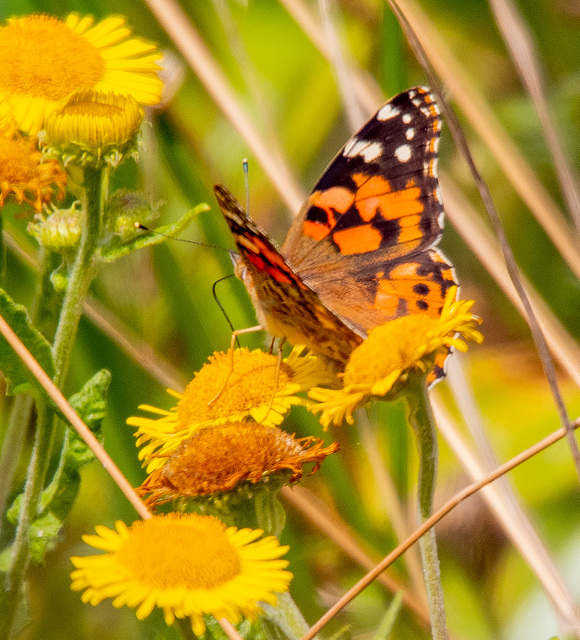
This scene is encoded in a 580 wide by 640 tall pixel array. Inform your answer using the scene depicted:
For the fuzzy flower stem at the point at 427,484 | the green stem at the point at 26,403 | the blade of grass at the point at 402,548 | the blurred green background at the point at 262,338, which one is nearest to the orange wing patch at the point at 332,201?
the blurred green background at the point at 262,338

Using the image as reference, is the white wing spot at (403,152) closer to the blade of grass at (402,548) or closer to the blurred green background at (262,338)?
the blurred green background at (262,338)

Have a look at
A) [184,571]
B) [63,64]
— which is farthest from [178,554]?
[63,64]

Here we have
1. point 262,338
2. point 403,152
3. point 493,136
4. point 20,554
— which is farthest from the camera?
point 262,338

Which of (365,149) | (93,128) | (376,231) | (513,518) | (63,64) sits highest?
(63,64)

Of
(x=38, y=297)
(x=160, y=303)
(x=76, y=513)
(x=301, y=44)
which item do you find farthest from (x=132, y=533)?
(x=301, y=44)

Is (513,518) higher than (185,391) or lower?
lower

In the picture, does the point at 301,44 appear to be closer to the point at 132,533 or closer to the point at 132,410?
the point at 132,410

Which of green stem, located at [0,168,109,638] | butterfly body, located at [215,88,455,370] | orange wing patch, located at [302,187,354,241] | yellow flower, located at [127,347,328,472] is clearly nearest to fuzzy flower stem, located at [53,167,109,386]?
green stem, located at [0,168,109,638]

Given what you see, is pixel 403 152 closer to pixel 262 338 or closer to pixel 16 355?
pixel 262 338
